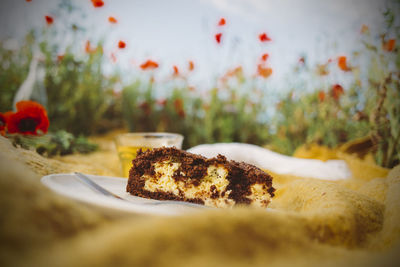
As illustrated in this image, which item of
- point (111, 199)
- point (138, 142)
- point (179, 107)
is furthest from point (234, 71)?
point (111, 199)

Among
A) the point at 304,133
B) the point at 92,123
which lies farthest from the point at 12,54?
the point at 304,133

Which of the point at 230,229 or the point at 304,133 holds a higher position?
the point at 304,133

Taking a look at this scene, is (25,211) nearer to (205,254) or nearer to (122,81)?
(205,254)

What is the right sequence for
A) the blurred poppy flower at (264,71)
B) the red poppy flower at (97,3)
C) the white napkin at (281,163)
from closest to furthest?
1. the white napkin at (281,163)
2. the red poppy flower at (97,3)
3. the blurred poppy flower at (264,71)

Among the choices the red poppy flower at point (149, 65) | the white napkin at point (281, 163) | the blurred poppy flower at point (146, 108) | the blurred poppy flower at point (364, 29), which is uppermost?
the blurred poppy flower at point (364, 29)

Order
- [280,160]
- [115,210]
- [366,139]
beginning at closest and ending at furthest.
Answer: [115,210] < [280,160] < [366,139]

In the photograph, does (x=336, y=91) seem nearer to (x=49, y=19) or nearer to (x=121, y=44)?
(x=121, y=44)

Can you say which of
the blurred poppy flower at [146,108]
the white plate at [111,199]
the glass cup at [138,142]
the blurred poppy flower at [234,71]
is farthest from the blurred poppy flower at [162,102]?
the white plate at [111,199]

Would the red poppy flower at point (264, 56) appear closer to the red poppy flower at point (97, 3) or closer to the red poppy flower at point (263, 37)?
the red poppy flower at point (263, 37)
